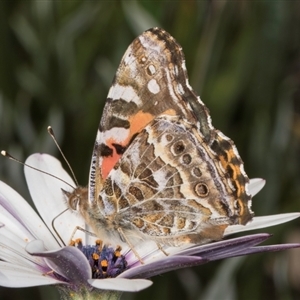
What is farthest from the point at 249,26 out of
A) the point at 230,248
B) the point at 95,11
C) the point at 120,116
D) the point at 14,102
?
the point at 230,248

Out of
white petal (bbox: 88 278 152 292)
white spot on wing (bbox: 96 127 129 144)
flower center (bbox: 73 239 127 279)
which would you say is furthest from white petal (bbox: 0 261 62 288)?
white spot on wing (bbox: 96 127 129 144)

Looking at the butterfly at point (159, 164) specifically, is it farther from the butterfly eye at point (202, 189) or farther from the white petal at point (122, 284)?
the white petal at point (122, 284)

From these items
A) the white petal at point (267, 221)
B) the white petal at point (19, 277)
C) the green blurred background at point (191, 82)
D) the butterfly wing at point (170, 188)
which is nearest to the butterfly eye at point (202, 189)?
the butterfly wing at point (170, 188)

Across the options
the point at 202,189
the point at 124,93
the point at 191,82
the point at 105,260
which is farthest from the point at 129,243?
the point at 191,82

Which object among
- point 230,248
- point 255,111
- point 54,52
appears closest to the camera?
point 230,248

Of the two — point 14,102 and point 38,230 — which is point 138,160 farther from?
point 14,102

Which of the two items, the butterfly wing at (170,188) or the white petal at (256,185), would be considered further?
the white petal at (256,185)

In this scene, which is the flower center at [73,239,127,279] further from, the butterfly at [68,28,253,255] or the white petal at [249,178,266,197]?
the white petal at [249,178,266,197]
